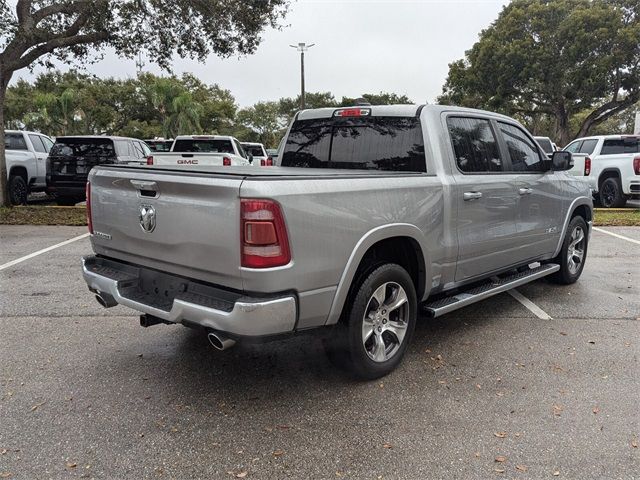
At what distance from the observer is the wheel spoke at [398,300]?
12.1 ft

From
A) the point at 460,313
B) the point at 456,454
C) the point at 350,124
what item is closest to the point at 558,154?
the point at 460,313

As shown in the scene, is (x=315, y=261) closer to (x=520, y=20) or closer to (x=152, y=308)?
(x=152, y=308)

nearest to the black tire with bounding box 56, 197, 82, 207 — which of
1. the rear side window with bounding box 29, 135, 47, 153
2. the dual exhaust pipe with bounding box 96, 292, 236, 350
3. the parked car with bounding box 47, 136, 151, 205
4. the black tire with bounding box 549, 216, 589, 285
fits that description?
the parked car with bounding box 47, 136, 151, 205

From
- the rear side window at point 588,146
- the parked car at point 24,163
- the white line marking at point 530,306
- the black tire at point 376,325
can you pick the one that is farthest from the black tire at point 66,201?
the rear side window at point 588,146

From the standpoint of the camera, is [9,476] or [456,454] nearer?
[9,476]

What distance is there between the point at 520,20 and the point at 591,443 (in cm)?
3293

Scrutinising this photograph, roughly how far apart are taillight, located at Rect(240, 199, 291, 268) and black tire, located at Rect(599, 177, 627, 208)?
503 inches

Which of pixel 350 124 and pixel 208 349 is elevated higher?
pixel 350 124

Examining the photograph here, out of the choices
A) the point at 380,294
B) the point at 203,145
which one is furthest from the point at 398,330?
the point at 203,145

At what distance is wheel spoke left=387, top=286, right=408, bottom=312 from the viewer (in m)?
3.69

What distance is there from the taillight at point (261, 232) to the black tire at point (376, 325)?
0.80 meters

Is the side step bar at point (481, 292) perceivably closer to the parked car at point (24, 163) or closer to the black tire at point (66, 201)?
the parked car at point (24, 163)

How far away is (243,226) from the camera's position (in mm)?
2812

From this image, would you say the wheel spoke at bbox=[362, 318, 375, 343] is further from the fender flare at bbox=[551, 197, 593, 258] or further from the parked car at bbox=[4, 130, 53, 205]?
the parked car at bbox=[4, 130, 53, 205]
